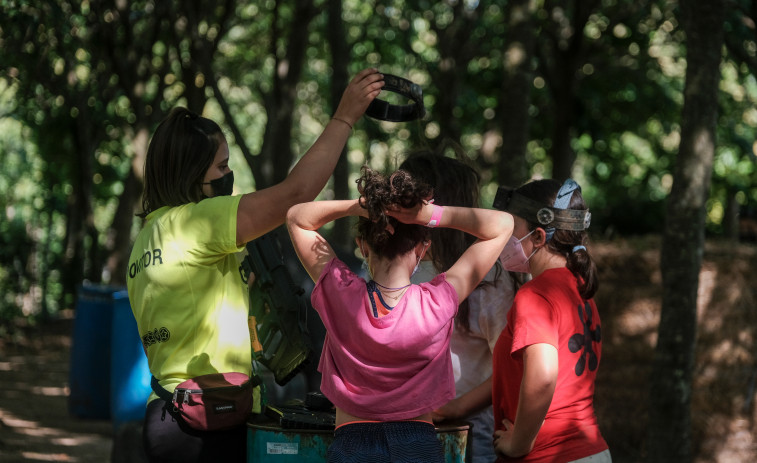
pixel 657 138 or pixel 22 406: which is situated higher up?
pixel 657 138

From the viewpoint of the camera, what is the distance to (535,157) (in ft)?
55.3

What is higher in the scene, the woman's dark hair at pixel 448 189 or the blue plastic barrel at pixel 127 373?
the woman's dark hair at pixel 448 189

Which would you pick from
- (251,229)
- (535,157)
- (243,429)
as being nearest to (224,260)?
(251,229)

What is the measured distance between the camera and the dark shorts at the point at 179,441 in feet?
8.61

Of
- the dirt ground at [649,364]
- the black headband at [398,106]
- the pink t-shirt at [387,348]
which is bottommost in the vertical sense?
the dirt ground at [649,364]

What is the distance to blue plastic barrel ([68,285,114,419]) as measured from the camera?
7129mm

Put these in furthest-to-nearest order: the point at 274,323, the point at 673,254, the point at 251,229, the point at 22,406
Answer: the point at 22,406, the point at 673,254, the point at 274,323, the point at 251,229

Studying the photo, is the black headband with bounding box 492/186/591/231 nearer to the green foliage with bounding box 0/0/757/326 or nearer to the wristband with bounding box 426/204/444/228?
the wristband with bounding box 426/204/444/228

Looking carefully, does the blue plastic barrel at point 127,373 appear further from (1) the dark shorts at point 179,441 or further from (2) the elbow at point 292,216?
(2) the elbow at point 292,216

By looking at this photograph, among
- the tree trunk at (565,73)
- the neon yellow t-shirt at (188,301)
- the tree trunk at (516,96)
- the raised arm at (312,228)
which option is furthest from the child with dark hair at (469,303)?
the tree trunk at (565,73)

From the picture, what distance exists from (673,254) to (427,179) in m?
2.27

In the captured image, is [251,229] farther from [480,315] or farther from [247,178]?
[247,178]

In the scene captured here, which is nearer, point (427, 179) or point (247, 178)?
point (427, 179)

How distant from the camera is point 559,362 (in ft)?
8.93
